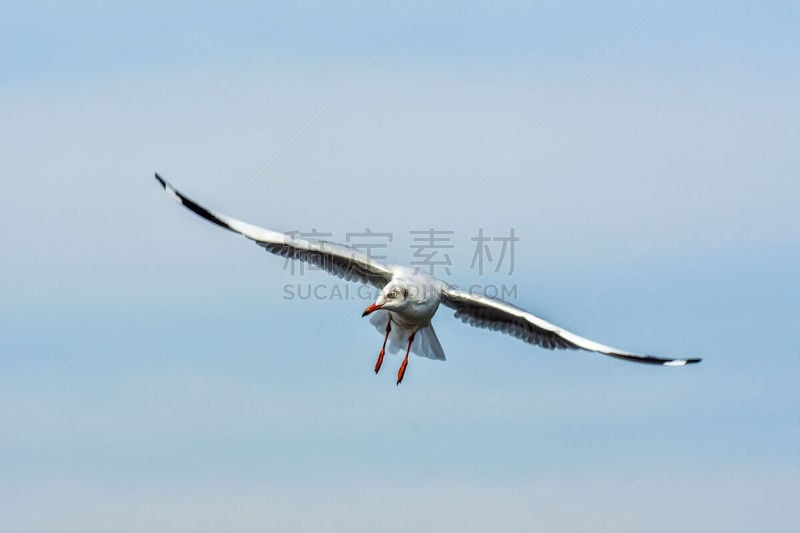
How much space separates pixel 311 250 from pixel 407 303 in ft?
5.12

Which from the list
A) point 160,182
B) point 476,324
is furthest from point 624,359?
point 160,182

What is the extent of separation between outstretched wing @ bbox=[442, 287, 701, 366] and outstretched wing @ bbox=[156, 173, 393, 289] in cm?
99

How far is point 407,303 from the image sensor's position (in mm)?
18062

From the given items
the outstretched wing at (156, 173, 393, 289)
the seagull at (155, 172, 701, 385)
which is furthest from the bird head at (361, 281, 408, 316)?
the outstretched wing at (156, 173, 393, 289)

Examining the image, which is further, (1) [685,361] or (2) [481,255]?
(2) [481,255]

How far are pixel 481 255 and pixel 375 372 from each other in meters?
2.07

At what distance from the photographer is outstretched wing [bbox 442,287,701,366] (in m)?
17.5

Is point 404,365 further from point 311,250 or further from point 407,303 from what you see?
point 311,250

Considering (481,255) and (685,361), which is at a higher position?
(481,255)

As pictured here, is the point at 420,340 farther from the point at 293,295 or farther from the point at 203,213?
the point at 203,213

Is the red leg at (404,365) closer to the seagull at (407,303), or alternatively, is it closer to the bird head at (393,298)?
the seagull at (407,303)

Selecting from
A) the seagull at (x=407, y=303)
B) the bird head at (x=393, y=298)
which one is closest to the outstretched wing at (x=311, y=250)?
the seagull at (x=407, y=303)

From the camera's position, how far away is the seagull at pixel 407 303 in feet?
59.1

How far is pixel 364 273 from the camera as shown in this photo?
19.2 m
